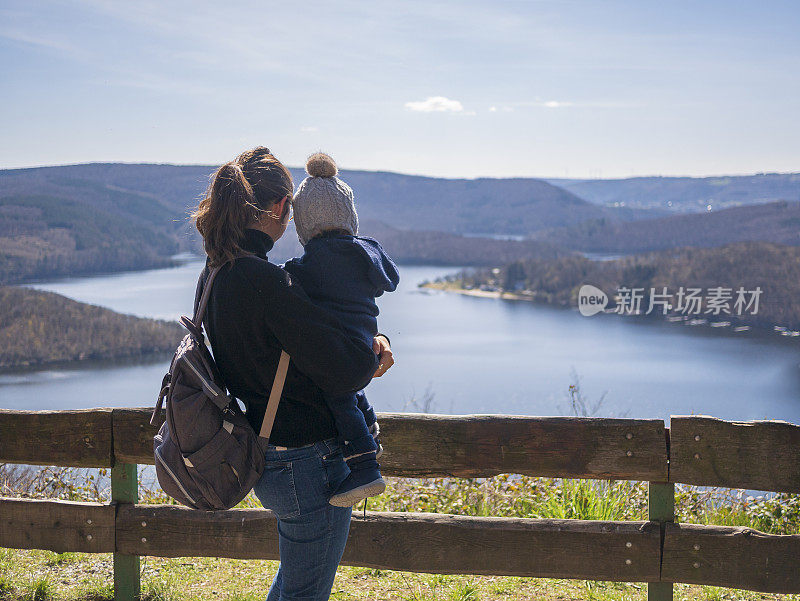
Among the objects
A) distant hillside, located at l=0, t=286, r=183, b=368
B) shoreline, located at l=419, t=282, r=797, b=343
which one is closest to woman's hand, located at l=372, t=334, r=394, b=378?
distant hillside, located at l=0, t=286, r=183, b=368

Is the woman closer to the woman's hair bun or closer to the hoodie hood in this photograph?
the woman's hair bun

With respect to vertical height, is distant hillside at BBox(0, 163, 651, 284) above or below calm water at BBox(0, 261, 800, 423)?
above

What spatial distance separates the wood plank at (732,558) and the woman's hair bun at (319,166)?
1.56 meters

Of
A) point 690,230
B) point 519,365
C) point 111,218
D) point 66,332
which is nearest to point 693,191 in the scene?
point 690,230

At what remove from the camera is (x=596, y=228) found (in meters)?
86.4

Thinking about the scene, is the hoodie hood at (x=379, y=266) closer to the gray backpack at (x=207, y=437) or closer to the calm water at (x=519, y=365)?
the gray backpack at (x=207, y=437)

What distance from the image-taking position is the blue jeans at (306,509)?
150 centimetres

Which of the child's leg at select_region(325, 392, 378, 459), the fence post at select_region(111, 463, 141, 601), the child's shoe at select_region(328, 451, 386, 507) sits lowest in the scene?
the fence post at select_region(111, 463, 141, 601)

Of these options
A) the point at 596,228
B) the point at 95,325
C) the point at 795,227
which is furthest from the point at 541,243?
the point at 95,325

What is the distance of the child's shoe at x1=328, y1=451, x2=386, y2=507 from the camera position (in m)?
1.47

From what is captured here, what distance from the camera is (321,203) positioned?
156 cm

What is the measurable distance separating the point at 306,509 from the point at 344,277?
1.68 feet

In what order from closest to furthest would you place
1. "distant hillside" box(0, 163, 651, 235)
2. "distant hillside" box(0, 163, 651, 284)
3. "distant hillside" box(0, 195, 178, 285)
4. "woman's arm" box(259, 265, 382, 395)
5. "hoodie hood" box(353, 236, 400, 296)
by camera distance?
"woman's arm" box(259, 265, 382, 395) < "hoodie hood" box(353, 236, 400, 296) < "distant hillside" box(0, 195, 178, 285) < "distant hillside" box(0, 163, 651, 284) < "distant hillside" box(0, 163, 651, 235)

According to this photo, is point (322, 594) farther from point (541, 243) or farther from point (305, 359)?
point (541, 243)
